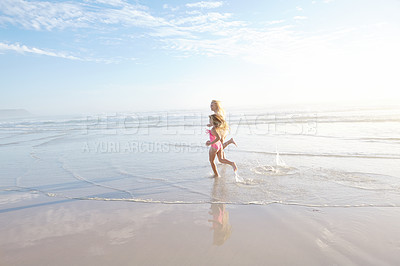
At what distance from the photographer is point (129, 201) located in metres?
Answer: 4.50

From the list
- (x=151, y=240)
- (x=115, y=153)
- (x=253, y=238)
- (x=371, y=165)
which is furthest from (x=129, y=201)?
(x=371, y=165)

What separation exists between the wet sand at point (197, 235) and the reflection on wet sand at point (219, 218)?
1 cm

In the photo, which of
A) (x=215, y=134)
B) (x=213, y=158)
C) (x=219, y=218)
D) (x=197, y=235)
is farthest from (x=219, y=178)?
(x=197, y=235)

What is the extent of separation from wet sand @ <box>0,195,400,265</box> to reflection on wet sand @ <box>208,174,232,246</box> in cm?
1

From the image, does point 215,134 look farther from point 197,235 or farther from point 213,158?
point 197,235

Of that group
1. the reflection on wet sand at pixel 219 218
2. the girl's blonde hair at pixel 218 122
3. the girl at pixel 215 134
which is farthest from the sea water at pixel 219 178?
the girl's blonde hair at pixel 218 122

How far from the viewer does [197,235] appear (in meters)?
3.20

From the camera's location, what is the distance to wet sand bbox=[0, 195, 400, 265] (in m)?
2.68

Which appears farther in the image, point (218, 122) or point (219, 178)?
point (218, 122)

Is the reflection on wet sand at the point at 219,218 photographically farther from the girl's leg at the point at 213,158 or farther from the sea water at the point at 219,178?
the girl's leg at the point at 213,158

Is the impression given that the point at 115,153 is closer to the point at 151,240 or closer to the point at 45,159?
the point at 45,159

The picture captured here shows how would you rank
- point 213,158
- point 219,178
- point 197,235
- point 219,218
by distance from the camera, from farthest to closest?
1. point 213,158
2. point 219,178
3. point 219,218
4. point 197,235

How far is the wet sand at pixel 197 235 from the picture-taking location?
8.80 feet

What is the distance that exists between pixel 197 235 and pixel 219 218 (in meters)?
0.59
